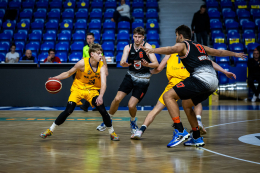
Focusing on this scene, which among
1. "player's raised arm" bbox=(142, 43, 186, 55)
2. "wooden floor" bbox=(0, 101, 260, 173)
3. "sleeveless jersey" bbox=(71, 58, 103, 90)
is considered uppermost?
"player's raised arm" bbox=(142, 43, 186, 55)

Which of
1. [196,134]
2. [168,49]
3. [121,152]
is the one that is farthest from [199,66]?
[121,152]

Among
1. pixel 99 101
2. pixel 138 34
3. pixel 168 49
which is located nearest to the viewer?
pixel 168 49

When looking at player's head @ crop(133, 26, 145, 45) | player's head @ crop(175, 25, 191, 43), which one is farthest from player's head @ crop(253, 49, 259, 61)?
player's head @ crop(175, 25, 191, 43)

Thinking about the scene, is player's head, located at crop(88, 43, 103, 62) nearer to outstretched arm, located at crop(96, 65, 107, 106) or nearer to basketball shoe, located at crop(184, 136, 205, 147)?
outstretched arm, located at crop(96, 65, 107, 106)

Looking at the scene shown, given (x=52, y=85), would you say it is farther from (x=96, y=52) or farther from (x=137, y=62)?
(x=137, y=62)

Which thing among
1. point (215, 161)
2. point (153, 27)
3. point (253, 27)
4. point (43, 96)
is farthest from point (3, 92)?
point (253, 27)

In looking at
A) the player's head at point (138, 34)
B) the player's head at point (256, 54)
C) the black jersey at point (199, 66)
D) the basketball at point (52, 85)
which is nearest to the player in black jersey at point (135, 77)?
the player's head at point (138, 34)

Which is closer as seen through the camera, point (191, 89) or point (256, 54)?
point (191, 89)

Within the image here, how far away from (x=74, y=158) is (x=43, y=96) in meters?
7.16

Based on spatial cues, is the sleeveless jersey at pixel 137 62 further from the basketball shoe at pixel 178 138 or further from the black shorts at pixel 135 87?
the basketball shoe at pixel 178 138

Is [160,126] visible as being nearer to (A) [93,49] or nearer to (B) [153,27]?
(A) [93,49]

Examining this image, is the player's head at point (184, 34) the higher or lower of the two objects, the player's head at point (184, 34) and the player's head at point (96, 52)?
the higher

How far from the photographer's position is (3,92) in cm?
1043

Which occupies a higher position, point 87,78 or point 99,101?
point 87,78
